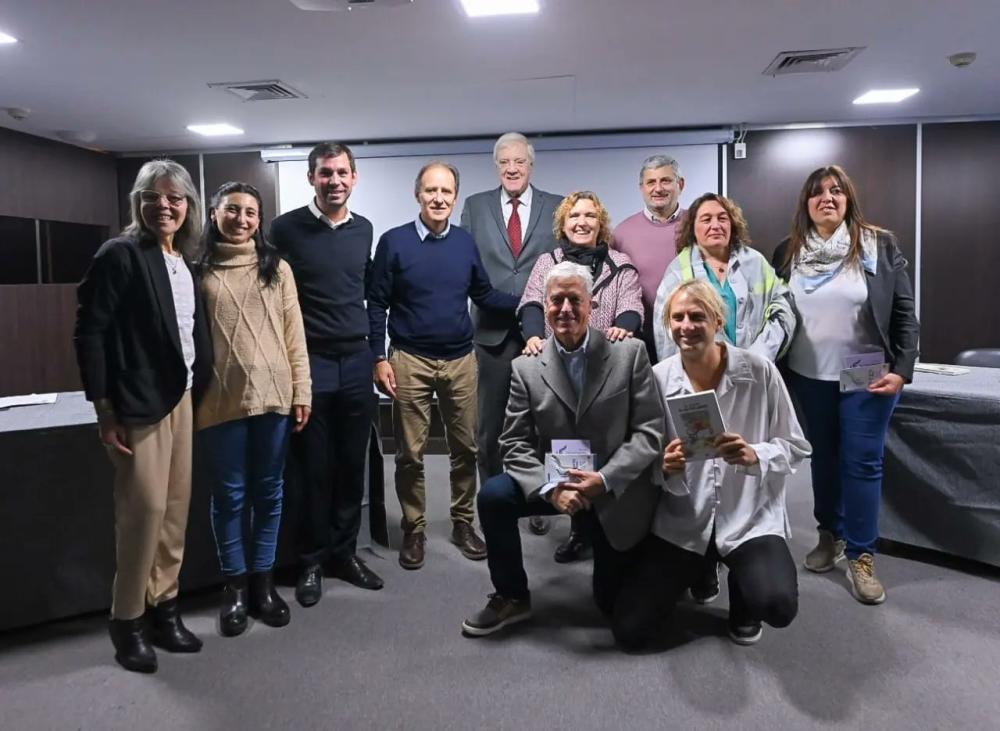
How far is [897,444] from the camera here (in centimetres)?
276

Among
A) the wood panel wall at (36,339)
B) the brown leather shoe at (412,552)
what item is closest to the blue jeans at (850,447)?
the brown leather shoe at (412,552)

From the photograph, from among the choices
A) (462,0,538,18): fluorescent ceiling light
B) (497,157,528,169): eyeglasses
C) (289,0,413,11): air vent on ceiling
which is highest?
(462,0,538,18): fluorescent ceiling light

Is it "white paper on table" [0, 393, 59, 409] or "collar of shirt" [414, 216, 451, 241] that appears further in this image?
"collar of shirt" [414, 216, 451, 241]

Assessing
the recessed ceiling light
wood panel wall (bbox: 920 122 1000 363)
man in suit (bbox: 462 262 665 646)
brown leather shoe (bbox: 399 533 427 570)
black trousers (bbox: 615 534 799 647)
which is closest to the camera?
black trousers (bbox: 615 534 799 647)

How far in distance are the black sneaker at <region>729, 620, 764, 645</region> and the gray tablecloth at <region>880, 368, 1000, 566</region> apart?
42.9 inches

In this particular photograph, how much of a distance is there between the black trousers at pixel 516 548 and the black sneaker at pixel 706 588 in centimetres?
33

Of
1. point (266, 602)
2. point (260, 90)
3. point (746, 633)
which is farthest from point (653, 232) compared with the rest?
point (260, 90)

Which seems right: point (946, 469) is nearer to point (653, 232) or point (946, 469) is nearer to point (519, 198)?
point (653, 232)

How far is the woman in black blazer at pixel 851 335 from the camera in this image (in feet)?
7.70

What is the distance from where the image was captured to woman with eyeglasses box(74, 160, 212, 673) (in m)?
1.84

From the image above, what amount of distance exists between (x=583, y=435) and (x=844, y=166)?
4423 millimetres

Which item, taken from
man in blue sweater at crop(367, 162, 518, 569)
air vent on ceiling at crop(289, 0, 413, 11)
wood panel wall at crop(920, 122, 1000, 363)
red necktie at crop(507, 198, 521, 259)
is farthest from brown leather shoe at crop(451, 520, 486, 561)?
wood panel wall at crop(920, 122, 1000, 363)

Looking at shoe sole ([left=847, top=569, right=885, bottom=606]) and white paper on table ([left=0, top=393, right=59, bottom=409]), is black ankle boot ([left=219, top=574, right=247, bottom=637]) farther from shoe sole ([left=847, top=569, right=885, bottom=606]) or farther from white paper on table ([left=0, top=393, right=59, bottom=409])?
shoe sole ([left=847, top=569, right=885, bottom=606])

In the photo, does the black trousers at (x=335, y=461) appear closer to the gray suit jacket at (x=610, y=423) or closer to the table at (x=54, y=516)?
the table at (x=54, y=516)
